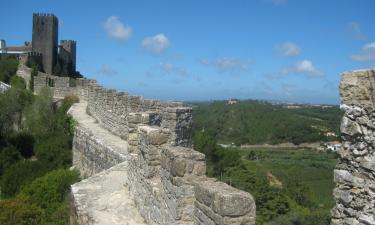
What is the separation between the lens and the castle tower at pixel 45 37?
3428 centimetres

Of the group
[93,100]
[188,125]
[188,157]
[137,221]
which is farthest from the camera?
[93,100]

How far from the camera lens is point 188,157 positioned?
4527mm

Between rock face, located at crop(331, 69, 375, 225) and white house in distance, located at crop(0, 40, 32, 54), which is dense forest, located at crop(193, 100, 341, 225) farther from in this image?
white house in distance, located at crop(0, 40, 32, 54)

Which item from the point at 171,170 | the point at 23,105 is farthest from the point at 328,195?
the point at 171,170

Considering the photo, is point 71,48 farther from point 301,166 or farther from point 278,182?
point 301,166

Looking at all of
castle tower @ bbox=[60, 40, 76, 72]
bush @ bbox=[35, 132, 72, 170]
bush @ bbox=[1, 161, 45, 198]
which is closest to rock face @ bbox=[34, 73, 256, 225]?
bush @ bbox=[35, 132, 72, 170]

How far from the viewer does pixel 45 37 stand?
3478 cm

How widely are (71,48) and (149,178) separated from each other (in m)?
36.8

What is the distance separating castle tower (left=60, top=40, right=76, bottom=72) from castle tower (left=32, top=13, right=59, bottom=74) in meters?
4.59

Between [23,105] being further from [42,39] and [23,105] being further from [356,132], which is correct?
[356,132]

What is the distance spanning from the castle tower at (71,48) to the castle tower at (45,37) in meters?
4.59

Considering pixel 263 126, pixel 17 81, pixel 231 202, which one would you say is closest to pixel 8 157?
pixel 17 81

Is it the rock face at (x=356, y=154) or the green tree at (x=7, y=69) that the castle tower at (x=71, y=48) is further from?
the rock face at (x=356, y=154)

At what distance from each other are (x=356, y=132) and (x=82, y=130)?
10.4m
